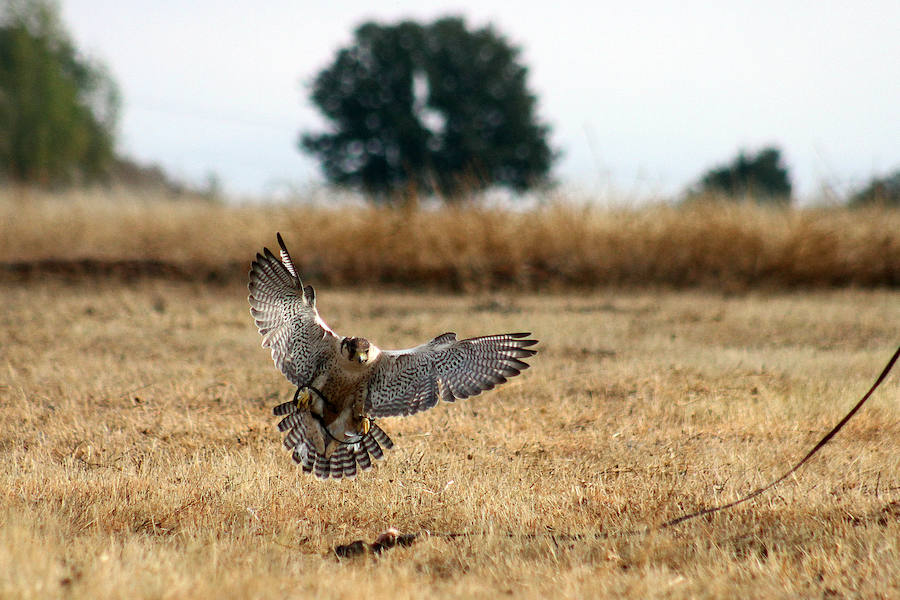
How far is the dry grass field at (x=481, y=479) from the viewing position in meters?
3.00

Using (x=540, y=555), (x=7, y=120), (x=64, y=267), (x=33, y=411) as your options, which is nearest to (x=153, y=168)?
(x=7, y=120)

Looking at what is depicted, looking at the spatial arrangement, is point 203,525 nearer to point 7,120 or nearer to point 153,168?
point 7,120

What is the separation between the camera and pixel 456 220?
442 inches

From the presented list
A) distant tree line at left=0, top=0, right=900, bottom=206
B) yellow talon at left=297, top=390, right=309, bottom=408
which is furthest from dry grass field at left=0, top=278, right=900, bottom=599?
distant tree line at left=0, top=0, right=900, bottom=206

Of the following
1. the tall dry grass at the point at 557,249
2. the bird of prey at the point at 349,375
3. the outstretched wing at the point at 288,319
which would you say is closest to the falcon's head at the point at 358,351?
the bird of prey at the point at 349,375

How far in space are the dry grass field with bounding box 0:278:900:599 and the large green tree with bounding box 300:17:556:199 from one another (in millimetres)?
24330

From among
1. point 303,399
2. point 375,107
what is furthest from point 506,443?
point 375,107

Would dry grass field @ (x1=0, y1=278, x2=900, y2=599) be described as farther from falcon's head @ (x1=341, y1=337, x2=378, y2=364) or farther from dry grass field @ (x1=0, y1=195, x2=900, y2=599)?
falcon's head @ (x1=341, y1=337, x2=378, y2=364)

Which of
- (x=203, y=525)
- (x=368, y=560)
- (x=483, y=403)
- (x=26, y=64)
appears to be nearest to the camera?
(x=368, y=560)

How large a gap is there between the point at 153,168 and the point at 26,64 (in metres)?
12.7

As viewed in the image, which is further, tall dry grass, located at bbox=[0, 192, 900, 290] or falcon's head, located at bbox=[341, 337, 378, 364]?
tall dry grass, located at bbox=[0, 192, 900, 290]

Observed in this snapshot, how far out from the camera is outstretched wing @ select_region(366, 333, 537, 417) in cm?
411

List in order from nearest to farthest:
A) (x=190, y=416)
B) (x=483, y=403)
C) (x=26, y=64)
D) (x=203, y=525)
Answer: (x=203, y=525) → (x=190, y=416) → (x=483, y=403) → (x=26, y=64)

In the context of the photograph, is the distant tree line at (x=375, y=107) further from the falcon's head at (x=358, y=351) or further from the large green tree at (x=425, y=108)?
the falcon's head at (x=358, y=351)
